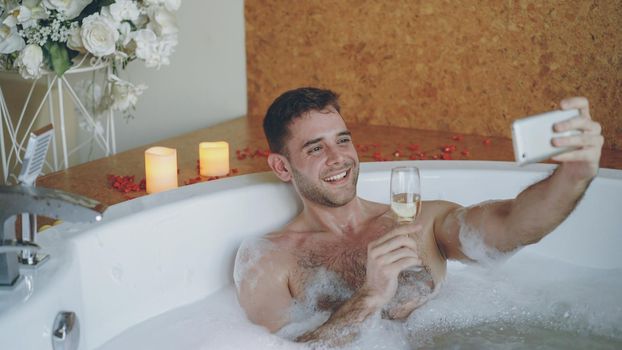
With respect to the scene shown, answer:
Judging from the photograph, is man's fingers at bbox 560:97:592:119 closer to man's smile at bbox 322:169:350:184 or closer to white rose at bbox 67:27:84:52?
man's smile at bbox 322:169:350:184

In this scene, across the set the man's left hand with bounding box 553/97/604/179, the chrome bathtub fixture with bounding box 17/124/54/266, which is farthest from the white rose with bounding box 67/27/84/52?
the man's left hand with bounding box 553/97/604/179

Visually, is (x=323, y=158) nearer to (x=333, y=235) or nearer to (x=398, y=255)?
(x=333, y=235)

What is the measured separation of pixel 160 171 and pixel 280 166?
16.8 inches

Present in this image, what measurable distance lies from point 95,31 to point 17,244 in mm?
1051

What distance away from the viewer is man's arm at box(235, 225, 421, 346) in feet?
5.19

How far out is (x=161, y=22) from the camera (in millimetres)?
2342

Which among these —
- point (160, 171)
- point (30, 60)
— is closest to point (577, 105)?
point (160, 171)

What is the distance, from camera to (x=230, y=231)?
1.96 meters

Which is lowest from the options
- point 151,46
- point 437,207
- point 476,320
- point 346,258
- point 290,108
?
point 476,320

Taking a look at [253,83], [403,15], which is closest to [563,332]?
[403,15]

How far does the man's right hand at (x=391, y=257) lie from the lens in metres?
1.57

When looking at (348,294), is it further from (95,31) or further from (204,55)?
(204,55)

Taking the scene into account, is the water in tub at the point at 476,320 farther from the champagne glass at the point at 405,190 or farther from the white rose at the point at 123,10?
the white rose at the point at 123,10

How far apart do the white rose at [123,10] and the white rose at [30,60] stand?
0.22 m
